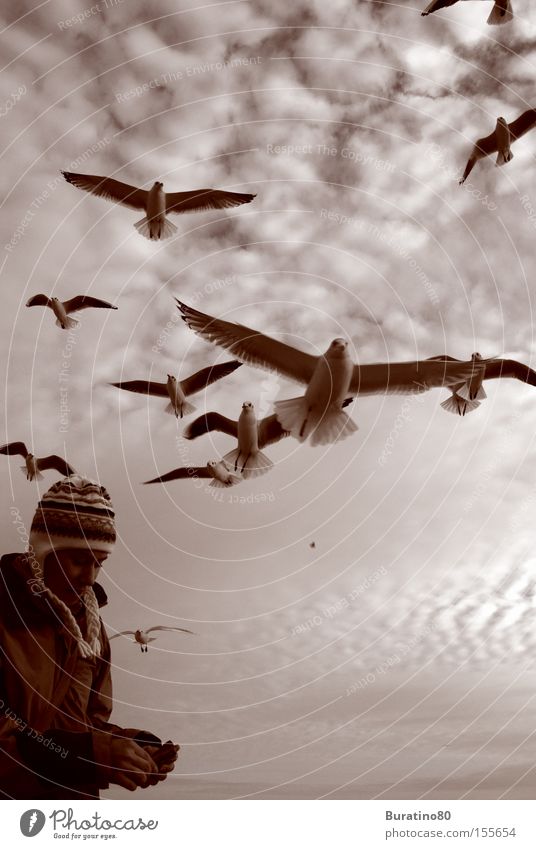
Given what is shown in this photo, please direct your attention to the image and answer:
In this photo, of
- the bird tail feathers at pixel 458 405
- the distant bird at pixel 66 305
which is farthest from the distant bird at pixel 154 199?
the bird tail feathers at pixel 458 405

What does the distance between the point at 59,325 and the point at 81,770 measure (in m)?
8.15

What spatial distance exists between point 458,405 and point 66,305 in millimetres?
7163

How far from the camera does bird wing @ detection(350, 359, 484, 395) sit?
1193 cm

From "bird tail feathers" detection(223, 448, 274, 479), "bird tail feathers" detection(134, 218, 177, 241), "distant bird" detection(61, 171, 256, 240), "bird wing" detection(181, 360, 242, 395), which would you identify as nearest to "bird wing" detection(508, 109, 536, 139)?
"distant bird" detection(61, 171, 256, 240)

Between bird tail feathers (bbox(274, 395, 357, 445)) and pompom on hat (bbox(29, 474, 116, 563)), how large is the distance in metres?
3.16

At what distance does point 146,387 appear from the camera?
48.6ft

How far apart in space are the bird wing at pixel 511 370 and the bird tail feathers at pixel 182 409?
5.02 metres

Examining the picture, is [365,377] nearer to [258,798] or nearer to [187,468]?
[187,468]

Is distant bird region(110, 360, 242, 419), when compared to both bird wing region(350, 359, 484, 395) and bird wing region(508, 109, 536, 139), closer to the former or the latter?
bird wing region(350, 359, 484, 395)

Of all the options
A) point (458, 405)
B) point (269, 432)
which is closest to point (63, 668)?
point (269, 432)

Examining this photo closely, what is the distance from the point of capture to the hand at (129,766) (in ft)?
28.7

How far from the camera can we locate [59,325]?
14.6m

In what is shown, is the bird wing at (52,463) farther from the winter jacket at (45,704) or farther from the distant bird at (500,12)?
the distant bird at (500,12)

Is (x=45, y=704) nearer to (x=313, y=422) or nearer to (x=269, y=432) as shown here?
(x=313, y=422)
